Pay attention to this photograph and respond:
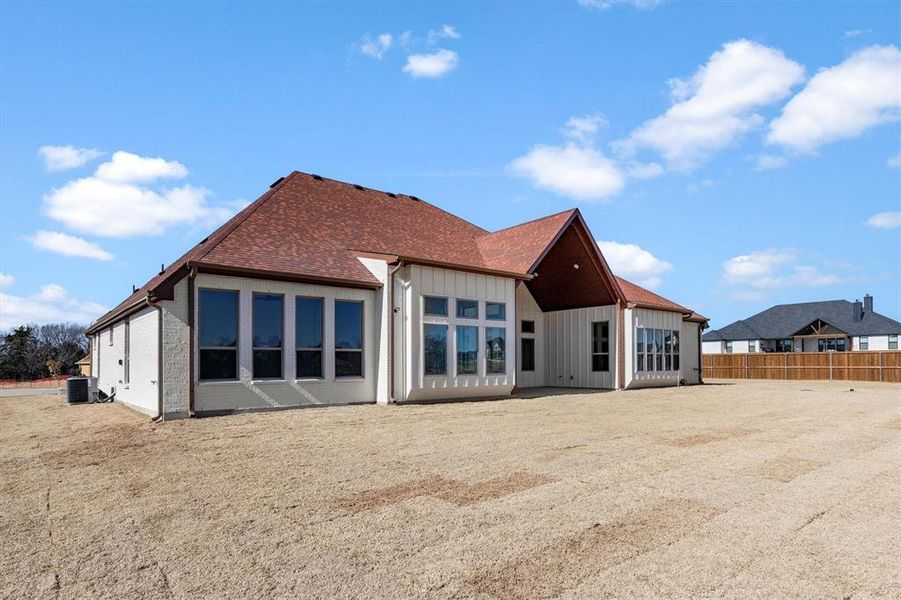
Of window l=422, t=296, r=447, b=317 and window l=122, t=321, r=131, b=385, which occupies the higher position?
window l=422, t=296, r=447, b=317

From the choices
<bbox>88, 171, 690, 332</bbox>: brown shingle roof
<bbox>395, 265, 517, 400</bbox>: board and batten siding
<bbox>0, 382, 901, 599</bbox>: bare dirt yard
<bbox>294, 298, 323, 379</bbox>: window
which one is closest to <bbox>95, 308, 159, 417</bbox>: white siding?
<bbox>88, 171, 690, 332</bbox>: brown shingle roof

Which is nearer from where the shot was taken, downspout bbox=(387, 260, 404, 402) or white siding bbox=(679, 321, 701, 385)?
downspout bbox=(387, 260, 404, 402)

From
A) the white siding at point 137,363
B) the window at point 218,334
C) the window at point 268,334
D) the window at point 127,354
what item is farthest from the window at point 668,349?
the window at point 127,354

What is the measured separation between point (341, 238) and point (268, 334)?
4763mm

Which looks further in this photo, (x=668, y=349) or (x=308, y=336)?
(x=668, y=349)

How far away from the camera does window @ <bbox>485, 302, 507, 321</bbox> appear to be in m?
17.9

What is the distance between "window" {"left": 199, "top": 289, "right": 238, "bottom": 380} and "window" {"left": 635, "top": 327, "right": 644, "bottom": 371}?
15224mm

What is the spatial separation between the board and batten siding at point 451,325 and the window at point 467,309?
119 mm

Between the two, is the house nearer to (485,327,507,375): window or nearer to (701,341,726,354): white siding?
(485,327,507,375): window

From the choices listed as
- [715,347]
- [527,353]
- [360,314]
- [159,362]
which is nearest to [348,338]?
[360,314]

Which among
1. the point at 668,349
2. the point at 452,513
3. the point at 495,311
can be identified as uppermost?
the point at 495,311

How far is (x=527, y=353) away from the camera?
24.0 meters

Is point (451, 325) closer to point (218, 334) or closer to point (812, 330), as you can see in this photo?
point (218, 334)

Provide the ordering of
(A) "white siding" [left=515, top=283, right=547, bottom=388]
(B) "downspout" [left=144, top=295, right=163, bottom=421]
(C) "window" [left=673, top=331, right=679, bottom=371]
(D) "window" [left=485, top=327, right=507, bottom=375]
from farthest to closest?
1. (C) "window" [left=673, top=331, right=679, bottom=371]
2. (A) "white siding" [left=515, top=283, right=547, bottom=388]
3. (D) "window" [left=485, top=327, right=507, bottom=375]
4. (B) "downspout" [left=144, top=295, right=163, bottom=421]
